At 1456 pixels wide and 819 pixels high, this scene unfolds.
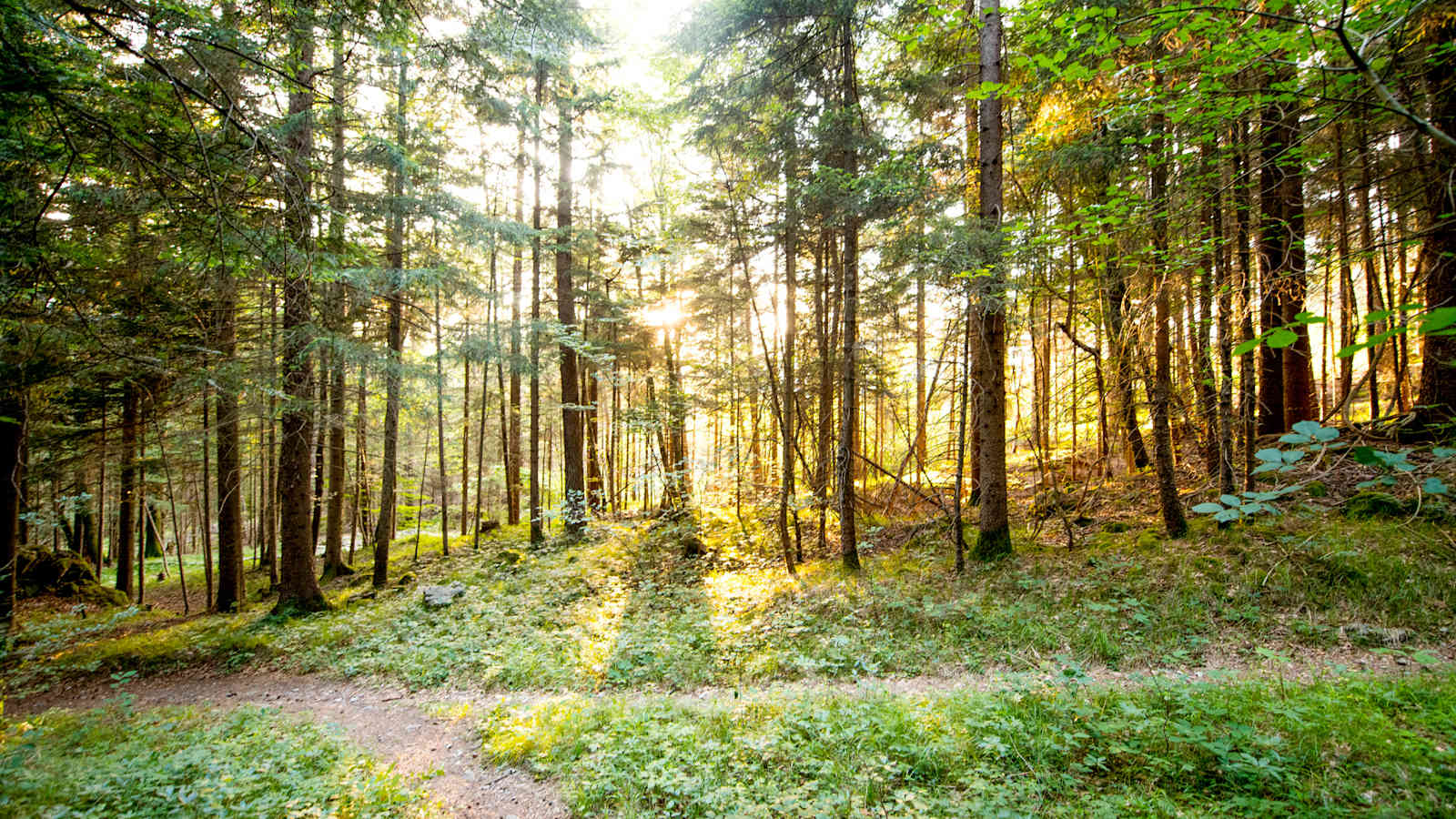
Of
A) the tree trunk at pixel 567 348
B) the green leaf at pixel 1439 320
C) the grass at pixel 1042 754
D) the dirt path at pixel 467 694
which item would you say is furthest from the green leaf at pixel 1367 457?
the tree trunk at pixel 567 348

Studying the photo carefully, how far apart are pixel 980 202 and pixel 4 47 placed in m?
9.18

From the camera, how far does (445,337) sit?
12148mm

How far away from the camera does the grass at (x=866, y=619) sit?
5.64m

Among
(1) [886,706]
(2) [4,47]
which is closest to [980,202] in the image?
(1) [886,706]

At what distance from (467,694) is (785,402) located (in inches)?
244

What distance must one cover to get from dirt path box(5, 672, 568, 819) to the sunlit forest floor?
5.4 inches

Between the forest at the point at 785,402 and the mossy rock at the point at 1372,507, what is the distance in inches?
2.3

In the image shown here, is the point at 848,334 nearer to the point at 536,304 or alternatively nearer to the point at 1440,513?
the point at 1440,513

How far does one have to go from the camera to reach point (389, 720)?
6230mm

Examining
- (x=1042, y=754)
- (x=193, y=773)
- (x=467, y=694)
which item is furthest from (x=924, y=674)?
(x=193, y=773)

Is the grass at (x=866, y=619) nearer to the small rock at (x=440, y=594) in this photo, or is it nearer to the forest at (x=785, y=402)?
the forest at (x=785, y=402)

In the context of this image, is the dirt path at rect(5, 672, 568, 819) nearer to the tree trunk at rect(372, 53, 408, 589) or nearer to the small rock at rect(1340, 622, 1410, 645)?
the tree trunk at rect(372, 53, 408, 589)


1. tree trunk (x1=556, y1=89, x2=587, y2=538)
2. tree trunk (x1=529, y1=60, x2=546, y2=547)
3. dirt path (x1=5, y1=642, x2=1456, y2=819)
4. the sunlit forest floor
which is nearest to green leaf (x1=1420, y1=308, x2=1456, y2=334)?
the sunlit forest floor

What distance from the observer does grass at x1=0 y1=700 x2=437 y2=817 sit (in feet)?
12.9
